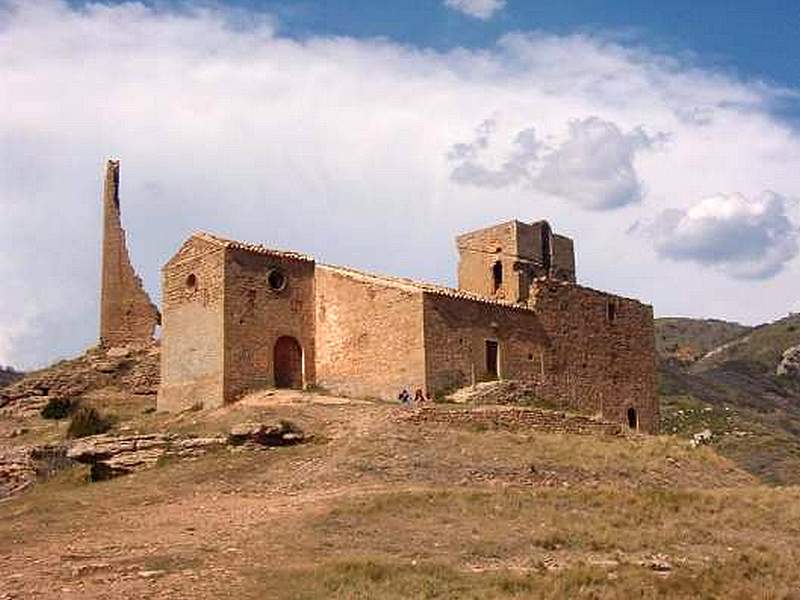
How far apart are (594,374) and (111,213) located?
15935 mm

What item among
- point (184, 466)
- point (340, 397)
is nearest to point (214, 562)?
point (184, 466)

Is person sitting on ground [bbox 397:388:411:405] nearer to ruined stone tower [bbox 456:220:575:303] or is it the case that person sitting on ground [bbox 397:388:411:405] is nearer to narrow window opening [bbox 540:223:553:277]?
ruined stone tower [bbox 456:220:575:303]

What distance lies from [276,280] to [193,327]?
2.43 metres

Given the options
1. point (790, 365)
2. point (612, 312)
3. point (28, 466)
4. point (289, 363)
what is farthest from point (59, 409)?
point (790, 365)

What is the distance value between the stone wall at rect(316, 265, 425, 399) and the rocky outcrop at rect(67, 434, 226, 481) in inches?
235

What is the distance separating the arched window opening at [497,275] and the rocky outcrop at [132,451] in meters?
12.7

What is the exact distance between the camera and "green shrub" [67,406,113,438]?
26141mm

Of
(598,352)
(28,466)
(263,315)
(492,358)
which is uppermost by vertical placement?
(263,315)

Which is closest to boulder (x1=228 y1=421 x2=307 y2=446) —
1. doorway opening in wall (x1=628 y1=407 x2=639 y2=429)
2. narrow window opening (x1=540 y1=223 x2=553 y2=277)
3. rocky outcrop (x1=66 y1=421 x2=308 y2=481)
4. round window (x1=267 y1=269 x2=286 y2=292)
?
rocky outcrop (x1=66 y1=421 x2=308 y2=481)

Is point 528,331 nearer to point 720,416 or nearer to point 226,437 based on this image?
point 226,437

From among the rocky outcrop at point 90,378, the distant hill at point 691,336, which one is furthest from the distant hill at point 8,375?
the distant hill at point 691,336

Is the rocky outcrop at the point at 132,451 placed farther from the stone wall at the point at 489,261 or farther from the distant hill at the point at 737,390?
the distant hill at the point at 737,390

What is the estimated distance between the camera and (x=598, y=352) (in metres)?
30.2

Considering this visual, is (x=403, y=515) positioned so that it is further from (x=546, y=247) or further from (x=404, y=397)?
(x=546, y=247)
